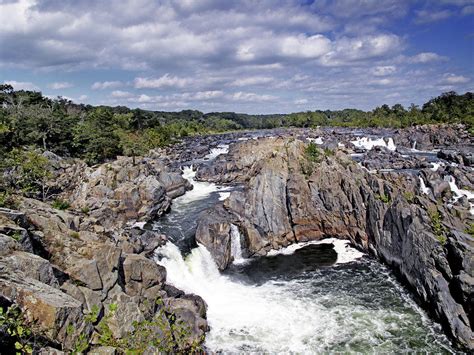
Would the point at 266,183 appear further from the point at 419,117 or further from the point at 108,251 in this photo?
the point at 419,117

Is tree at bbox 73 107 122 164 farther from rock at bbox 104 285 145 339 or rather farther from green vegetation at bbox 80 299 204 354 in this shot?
green vegetation at bbox 80 299 204 354

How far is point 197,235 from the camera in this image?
34.7 metres

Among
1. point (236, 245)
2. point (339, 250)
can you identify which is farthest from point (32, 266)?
point (339, 250)

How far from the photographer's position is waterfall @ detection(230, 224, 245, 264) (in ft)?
114

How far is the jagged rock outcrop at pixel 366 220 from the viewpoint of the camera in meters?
24.5

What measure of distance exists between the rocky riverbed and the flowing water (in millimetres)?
1183

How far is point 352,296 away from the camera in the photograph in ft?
90.7

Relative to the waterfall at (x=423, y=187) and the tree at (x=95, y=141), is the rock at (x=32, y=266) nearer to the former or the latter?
the waterfall at (x=423, y=187)

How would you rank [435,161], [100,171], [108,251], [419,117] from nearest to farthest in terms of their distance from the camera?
1. [108,251]
2. [100,171]
3. [435,161]
4. [419,117]

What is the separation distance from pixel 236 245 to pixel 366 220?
13588mm

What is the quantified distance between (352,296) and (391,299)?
2.86 metres

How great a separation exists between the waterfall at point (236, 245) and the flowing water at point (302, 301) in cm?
10

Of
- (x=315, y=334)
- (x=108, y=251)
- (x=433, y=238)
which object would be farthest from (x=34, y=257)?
(x=433, y=238)

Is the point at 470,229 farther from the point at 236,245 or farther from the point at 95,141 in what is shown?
the point at 95,141
